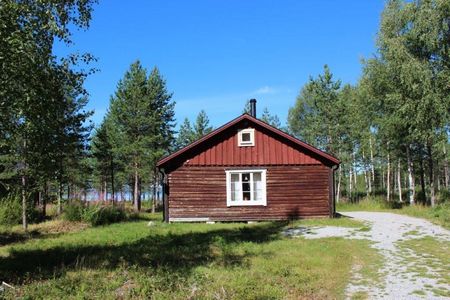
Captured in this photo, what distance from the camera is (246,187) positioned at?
71.8 feet

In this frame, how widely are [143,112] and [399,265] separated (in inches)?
1245

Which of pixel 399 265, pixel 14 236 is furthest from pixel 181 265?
pixel 14 236

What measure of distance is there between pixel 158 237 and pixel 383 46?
1972cm

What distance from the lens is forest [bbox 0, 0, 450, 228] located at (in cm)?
934

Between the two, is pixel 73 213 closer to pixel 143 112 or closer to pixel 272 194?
pixel 272 194

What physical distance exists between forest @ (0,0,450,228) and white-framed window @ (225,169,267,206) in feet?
26.6

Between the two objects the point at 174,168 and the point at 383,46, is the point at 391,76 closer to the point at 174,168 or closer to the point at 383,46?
the point at 383,46

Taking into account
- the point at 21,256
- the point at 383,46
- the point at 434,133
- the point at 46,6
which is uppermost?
the point at 383,46

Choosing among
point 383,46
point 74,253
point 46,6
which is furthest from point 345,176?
point 46,6

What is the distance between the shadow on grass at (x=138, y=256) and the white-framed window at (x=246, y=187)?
5.12m

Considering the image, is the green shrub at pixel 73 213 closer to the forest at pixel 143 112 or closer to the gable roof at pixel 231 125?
the forest at pixel 143 112

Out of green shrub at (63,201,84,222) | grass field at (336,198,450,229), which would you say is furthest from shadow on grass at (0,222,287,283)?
grass field at (336,198,450,229)

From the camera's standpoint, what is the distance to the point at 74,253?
13.1 metres

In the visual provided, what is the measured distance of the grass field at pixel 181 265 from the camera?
819 centimetres
